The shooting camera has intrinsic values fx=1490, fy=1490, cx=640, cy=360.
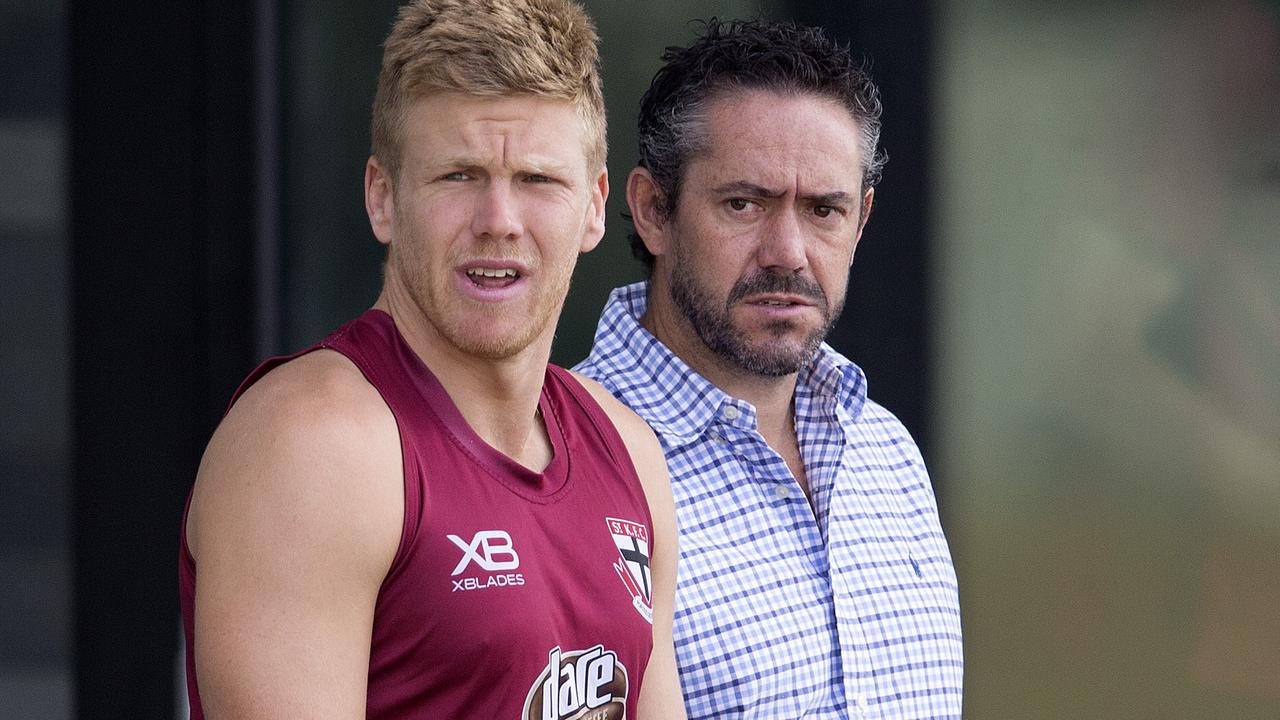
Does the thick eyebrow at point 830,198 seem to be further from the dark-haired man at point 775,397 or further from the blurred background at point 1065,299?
the blurred background at point 1065,299

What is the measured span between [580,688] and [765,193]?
1.01m

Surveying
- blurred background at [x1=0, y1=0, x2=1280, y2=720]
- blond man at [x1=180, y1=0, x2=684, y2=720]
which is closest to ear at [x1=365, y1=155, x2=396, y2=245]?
blond man at [x1=180, y1=0, x2=684, y2=720]

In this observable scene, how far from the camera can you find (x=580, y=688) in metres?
1.68

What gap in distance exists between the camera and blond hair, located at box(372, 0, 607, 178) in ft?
5.62

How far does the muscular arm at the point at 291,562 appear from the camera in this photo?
59.1 inches

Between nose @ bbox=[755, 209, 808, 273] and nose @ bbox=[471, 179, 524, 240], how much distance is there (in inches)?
30.4

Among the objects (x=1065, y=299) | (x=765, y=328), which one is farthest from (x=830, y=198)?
(x=1065, y=299)

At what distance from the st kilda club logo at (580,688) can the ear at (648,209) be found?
0.98 m

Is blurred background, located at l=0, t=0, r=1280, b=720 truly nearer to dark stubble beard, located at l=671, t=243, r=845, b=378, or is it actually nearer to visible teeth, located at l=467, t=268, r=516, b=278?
dark stubble beard, located at l=671, t=243, r=845, b=378

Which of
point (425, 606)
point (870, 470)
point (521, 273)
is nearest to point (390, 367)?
point (521, 273)

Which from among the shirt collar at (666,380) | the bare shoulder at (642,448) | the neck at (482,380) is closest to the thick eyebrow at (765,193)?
the shirt collar at (666,380)

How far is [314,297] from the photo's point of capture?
361 centimetres

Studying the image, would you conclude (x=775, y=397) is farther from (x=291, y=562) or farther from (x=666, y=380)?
(x=291, y=562)

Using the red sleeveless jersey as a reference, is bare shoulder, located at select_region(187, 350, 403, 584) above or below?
above
